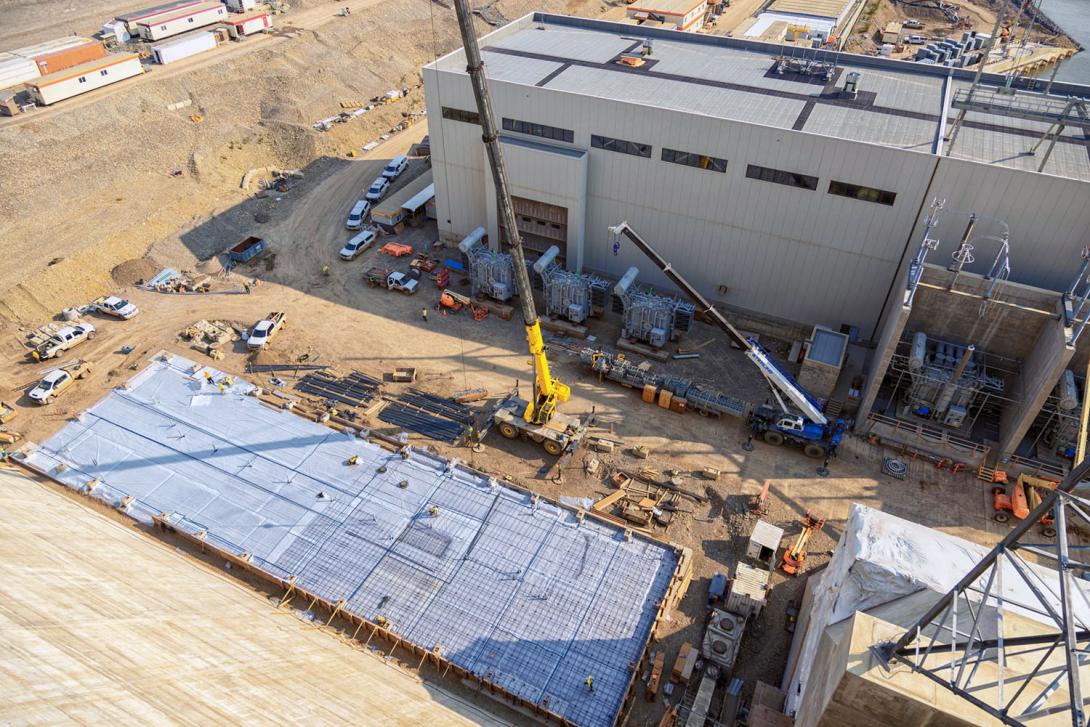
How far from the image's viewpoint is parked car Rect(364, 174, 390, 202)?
54062 mm

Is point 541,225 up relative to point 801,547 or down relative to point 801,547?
up

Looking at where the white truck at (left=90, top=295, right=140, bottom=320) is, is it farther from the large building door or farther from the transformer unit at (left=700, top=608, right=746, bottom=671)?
the transformer unit at (left=700, top=608, right=746, bottom=671)

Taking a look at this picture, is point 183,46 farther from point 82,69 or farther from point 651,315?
point 651,315

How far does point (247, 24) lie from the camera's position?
7344 cm

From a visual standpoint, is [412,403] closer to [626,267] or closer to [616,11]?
[626,267]

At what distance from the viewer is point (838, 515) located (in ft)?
100

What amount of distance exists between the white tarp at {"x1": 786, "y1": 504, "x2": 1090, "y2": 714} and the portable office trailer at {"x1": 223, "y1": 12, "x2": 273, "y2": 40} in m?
80.2

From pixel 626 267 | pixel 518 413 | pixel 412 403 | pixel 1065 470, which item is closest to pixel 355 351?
pixel 412 403

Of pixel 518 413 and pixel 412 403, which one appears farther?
pixel 412 403

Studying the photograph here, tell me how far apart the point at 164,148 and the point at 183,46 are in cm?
1909

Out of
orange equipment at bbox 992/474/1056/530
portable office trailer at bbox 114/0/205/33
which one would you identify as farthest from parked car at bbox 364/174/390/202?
orange equipment at bbox 992/474/1056/530

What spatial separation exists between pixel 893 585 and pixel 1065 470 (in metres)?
20.7

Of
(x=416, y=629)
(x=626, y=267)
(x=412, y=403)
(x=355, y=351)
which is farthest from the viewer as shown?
(x=626, y=267)

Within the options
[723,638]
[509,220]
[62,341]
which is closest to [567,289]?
[509,220]
